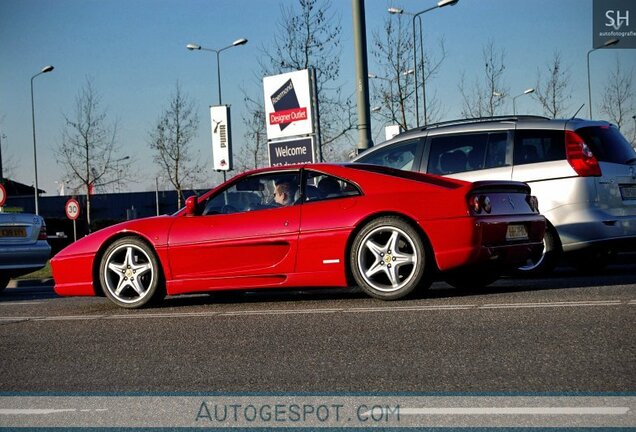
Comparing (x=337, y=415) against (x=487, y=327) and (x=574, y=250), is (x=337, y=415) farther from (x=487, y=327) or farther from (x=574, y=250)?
(x=574, y=250)

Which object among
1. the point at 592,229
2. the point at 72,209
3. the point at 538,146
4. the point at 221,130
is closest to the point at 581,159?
the point at 538,146

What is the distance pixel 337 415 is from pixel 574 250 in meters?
6.81

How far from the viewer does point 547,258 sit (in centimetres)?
1055

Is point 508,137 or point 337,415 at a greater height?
point 508,137

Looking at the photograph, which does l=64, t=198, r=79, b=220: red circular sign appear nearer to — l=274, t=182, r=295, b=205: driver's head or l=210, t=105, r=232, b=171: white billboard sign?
l=210, t=105, r=232, b=171: white billboard sign

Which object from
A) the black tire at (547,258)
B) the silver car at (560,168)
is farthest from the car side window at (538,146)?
the black tire at (547,258)

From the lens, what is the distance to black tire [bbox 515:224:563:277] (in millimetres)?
10461

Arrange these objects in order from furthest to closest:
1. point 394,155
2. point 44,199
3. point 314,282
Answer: point 44,199
point 394,155
point 314,282

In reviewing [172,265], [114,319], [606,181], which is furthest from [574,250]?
[114,319]

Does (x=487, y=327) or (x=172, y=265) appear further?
(x=172, y=265)

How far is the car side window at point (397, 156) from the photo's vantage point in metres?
11.5

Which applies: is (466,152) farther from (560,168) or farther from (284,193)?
(284,193)

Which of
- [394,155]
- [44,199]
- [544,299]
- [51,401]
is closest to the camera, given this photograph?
[51,401]

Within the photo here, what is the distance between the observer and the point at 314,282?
841cm
